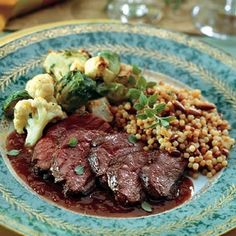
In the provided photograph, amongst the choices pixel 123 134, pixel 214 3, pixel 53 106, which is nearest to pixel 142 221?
pixel 123 134

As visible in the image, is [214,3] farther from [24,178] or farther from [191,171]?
[24,178]

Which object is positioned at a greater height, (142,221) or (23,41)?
(23,41)

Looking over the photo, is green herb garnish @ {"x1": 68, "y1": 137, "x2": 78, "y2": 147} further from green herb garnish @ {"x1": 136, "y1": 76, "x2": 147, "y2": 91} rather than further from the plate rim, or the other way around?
the plate rim

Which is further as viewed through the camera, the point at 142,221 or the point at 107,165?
the point at 107,165

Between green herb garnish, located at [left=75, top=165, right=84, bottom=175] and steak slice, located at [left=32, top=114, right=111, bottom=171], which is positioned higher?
steak slice, located at [left=32, top=114, right=111, bottom=171]

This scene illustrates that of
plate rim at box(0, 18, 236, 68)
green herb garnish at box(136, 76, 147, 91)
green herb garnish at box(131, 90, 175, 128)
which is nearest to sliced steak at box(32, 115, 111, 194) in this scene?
green herb garnish at box(131, 90, 175, 128)

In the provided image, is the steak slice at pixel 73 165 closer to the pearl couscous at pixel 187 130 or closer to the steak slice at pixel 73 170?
the steak slice at pixel 73 170

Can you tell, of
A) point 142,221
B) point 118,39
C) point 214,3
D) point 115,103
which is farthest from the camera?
point 214,3
